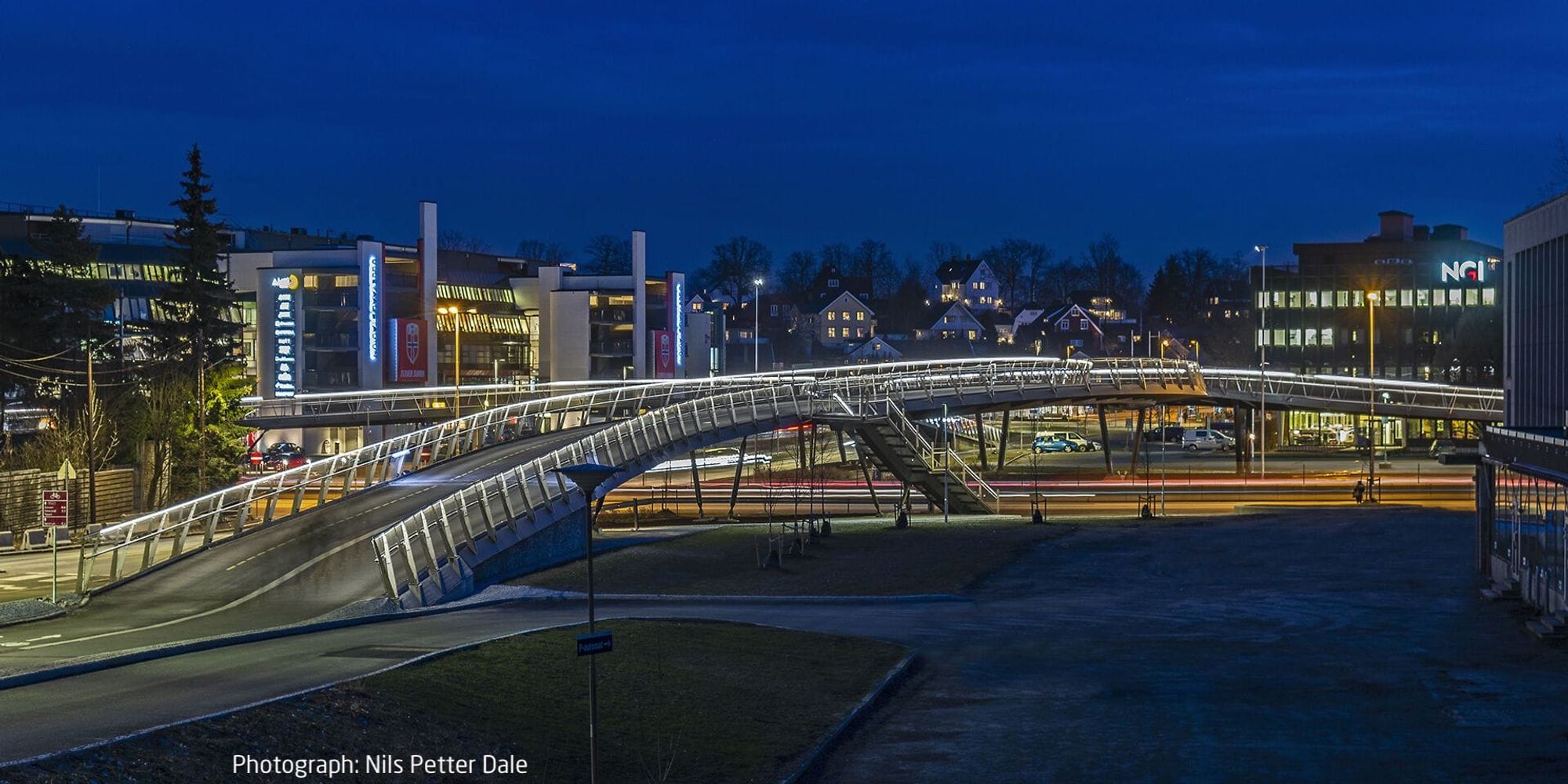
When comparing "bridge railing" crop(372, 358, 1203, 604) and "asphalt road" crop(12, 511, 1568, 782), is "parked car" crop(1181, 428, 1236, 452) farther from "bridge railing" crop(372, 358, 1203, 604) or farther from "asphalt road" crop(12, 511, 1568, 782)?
"asphalt road" crop(12, 511, 1568, 782)

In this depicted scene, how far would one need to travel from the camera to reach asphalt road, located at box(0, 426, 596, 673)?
98.8 feet

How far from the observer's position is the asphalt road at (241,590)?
1186 inches

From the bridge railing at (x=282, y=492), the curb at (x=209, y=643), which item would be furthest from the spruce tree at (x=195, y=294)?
the curb at (x=209, y=643)

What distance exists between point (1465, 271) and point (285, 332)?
87.6m

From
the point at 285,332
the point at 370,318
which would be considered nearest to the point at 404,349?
the point at 370,318

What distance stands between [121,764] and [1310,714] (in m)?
17.2

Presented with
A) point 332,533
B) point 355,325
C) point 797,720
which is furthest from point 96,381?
point 797,720

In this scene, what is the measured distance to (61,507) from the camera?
38.0 m

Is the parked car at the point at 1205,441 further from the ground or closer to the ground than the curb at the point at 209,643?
further from the ground

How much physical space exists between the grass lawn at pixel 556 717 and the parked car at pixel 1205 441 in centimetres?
7840

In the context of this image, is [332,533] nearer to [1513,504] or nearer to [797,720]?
A: [797,720]

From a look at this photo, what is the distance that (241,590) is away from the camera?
36.2 meters

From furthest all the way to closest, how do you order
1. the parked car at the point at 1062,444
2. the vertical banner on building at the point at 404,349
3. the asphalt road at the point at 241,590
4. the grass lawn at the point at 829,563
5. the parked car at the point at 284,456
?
the parked car at the point at 1062,444 < the vertical banner on building at the point at 404,349 < the parked car at the point at 284,456 < the grass lawn at the point at 829,563 < the asphalt road at the point at 241,590

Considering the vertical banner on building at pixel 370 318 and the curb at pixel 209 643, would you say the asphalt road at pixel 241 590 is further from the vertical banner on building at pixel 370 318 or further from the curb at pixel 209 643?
the vertical banner on building at pixel 370 318
